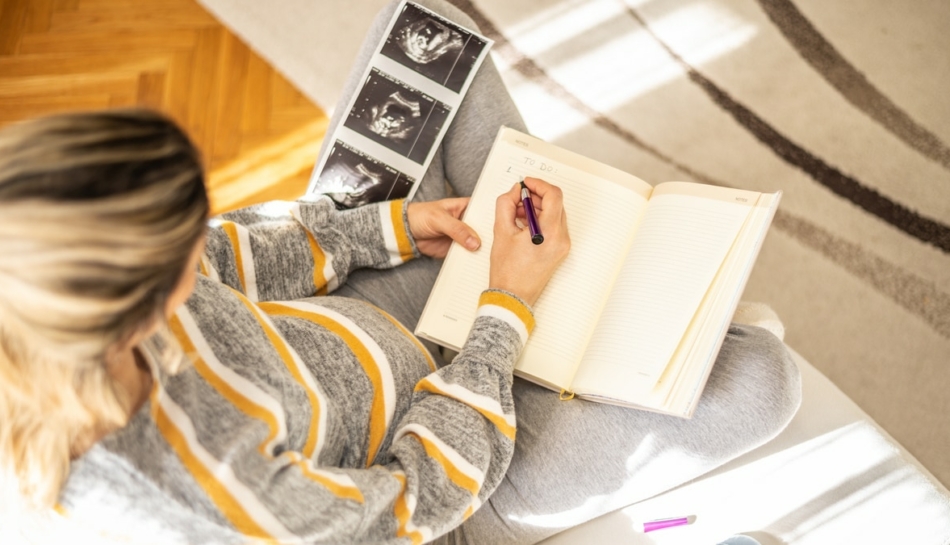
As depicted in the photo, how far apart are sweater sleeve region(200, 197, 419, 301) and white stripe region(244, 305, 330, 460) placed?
158 mm

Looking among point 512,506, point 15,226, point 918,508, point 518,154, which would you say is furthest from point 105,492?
point 918,508

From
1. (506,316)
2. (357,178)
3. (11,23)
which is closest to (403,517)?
(506,316)

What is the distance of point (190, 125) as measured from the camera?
1.47 m

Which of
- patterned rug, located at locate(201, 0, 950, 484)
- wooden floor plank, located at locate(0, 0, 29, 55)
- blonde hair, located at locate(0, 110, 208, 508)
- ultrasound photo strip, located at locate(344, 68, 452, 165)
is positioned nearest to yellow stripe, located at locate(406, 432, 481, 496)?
blonde hair, located at locate(0, 110, 208, 508)

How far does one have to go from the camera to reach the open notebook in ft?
2.42

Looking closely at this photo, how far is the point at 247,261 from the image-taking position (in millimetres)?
820

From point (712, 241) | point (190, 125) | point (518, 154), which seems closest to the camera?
point (712, 241)

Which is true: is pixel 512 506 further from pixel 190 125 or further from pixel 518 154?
pixel 190 125

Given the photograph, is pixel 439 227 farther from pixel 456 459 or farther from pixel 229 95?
pixel 229 95

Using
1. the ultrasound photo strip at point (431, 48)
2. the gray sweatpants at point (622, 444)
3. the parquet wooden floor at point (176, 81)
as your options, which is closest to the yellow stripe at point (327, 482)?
the gray sweatpants at point (622, 444)

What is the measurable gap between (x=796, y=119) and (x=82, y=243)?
1455 mm

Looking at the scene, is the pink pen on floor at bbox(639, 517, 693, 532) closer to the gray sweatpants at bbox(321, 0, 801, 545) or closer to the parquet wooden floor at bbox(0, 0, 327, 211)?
the gray sweatpants at bbox(321, 0, 801, 545)

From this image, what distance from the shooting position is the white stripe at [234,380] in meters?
0.59

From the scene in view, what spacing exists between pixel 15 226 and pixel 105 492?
0.77ft
